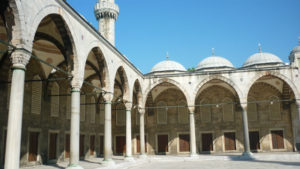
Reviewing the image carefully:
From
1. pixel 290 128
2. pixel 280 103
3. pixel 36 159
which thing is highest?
pixel 280 103

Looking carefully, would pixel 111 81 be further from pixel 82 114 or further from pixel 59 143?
pixel 82 114

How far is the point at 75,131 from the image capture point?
10703 mm

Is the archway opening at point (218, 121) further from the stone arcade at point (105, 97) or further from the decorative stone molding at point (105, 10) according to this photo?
the decorative stone molding at point (105, 10)

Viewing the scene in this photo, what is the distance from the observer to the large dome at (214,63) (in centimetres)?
2592

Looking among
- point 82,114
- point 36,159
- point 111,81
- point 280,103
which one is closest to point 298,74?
point 280,103

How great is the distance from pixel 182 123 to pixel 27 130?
43.6 ft

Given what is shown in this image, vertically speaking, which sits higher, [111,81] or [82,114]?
[111,81]

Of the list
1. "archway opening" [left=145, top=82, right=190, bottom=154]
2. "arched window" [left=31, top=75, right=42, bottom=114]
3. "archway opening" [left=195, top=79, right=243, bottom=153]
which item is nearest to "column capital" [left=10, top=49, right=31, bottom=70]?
"arched window" [left=31, top=75, right=42, bottom=114]

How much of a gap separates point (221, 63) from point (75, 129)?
18.3m

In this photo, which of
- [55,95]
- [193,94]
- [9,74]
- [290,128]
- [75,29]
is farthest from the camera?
[290,128]

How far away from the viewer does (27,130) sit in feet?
45.6

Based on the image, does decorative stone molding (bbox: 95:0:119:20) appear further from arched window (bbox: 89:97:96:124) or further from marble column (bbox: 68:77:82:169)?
marble column (bbox: 68:77:82:169)

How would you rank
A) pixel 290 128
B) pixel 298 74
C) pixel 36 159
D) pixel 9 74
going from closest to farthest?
pixel 9 74 < pixel 36 159 < pixel 298 74 < pixel 290 128

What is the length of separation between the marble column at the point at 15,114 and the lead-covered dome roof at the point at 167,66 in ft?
Result: 64.0
